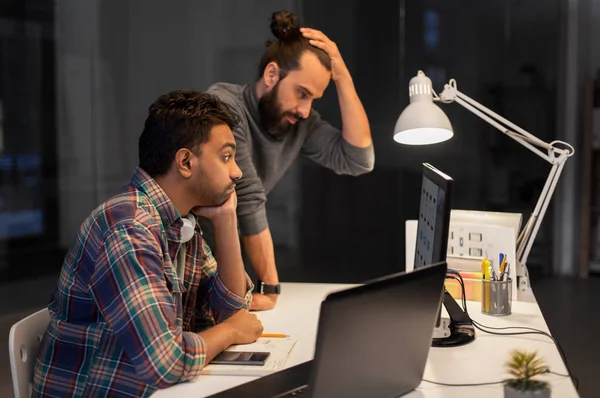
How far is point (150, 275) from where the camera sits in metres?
1.44

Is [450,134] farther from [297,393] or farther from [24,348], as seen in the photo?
[24,348]

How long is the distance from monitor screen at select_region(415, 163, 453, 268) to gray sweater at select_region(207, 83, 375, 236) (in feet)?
1.92

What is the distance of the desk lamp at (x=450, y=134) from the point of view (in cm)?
214

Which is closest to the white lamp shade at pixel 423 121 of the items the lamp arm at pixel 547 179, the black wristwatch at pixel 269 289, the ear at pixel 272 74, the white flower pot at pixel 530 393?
the lamp arm at pixel 547 179

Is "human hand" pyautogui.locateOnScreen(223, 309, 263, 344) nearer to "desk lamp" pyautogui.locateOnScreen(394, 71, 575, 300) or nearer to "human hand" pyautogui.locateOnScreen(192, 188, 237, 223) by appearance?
"human hand" pyautogui.locateOnScreen(192, 188, 237, 223)

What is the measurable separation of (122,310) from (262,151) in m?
1.19

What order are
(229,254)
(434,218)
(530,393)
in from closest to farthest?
1. (530,393)
2. (434,218)
3. (229,254)

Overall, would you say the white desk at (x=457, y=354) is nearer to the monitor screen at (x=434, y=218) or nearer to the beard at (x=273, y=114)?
the monitor screen at (x=434, y=218)

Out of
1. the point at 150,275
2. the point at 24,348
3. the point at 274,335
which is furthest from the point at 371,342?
the point at 24,348

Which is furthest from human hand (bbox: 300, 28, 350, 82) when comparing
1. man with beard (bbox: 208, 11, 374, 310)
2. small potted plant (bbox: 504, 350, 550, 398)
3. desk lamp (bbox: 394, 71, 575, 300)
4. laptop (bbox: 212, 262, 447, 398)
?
small potted plant (bbox: 504, 350, 550, 398)

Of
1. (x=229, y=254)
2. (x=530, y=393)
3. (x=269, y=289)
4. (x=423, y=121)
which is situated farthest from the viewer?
(x=269, y=289)

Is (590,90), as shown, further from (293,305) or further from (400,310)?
(400,310)

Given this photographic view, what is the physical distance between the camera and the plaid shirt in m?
1.41

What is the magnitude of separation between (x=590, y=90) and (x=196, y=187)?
4184 millimetres
